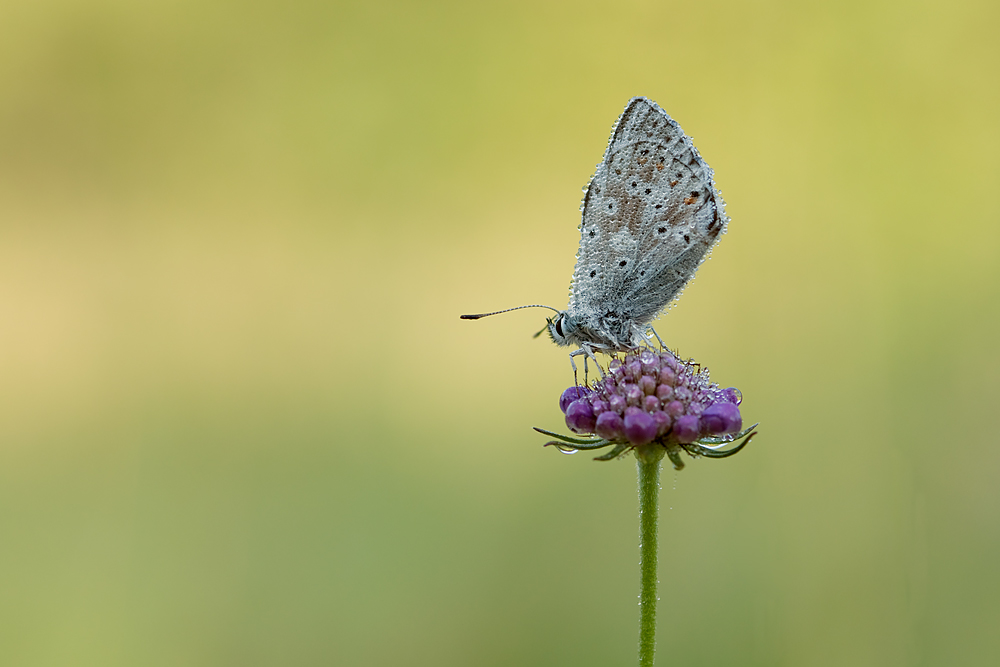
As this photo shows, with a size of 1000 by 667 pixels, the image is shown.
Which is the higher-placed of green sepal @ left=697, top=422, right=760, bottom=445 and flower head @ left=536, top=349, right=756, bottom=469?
flower head @ left=536, top=349, right=756, bottom=469

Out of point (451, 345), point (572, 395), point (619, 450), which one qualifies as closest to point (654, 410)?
point (619, 450)

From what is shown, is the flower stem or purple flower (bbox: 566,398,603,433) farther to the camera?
purple flower (bbox: 566,398,603,433)

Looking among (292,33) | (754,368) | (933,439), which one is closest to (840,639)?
(933,439)

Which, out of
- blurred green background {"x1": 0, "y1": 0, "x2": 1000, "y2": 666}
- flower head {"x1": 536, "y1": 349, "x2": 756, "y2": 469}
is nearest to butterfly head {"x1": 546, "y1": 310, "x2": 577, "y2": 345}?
flower head {"x1": 536, "y1": 349, "x2": 756, "y2": 469}

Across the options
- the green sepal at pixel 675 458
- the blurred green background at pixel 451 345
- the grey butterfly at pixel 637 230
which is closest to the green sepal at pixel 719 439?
the green sepal at pixel 675 458

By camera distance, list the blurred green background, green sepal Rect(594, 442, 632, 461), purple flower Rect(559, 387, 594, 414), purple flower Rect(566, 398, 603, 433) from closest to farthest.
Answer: green sepal Rect(594, 442, 632, 461), purple flower Rect(566, 398, 603, 433), purple flower Rect(559, 387, 594, 414), the blurred green background

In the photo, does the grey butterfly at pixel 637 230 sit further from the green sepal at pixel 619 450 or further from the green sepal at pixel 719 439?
the green sepal at pixel 619 450

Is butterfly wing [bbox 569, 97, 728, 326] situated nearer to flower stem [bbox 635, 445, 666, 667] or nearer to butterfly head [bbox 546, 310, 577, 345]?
butterfly head [bbox 546, 310, 577, 345]
